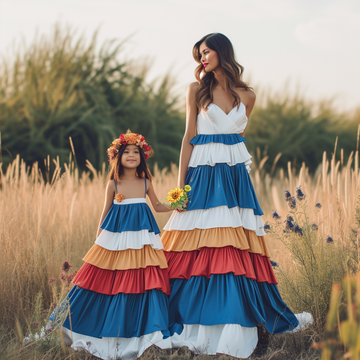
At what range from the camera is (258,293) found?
8.75 ft

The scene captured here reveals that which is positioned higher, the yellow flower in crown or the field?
the yellow flower in crown

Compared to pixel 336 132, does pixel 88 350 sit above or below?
below

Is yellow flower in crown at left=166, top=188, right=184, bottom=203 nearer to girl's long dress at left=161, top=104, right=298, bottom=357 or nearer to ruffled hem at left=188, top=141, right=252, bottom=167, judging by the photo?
girl's long dress at left=161, top=104, right=298, bottom=357

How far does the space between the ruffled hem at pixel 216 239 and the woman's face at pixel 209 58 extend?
1315mm

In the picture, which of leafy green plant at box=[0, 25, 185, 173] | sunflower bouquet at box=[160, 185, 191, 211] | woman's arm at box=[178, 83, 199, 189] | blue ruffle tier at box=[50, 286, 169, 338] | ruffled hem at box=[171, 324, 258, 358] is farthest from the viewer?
leafy green plant at box=[0, 25, 185, 173]

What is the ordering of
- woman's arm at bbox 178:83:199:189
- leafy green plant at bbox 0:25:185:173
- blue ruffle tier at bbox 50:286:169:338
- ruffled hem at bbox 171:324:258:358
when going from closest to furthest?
ruffled hem at bbox 171:324:258:358 < blue ruffle tier at bbox 50:286:169:338 < woman's arm at bbox 178:83:199:189 < leafy green plant at bbox 0:25:185:173

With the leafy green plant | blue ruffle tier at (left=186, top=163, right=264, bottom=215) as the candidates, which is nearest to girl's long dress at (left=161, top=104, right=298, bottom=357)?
blue ruffle tier at (left=186, top=163, right=264, bottom=215)

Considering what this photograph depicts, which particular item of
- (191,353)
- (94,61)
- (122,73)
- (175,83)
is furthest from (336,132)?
(191,353)

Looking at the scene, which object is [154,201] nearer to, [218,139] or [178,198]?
[178,198]

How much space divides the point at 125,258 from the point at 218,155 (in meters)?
1.05

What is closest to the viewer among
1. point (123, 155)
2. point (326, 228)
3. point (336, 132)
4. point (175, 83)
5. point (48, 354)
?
point (48, 354)

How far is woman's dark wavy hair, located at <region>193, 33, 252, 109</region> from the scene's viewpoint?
9.53 feet

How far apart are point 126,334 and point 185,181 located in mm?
1221

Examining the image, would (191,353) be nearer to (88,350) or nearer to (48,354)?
(88,350)
